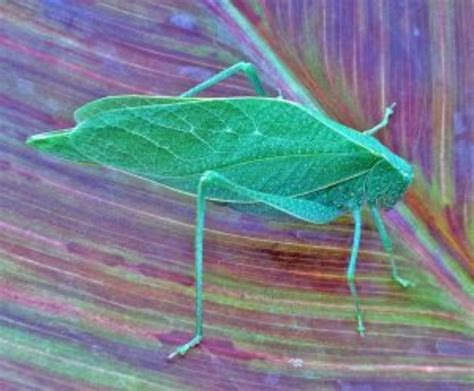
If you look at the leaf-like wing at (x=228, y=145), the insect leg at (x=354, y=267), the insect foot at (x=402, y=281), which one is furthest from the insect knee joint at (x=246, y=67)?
the insect foot at (x=402, y=281)

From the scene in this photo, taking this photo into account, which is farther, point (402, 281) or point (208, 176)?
point (402, 281)

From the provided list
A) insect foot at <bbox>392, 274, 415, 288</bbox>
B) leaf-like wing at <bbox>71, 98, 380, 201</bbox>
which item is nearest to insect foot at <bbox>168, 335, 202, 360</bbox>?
leaf-like wing at <bbox>71, 98, 380, 201</bbox>

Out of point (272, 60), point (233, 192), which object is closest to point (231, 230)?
point (233, 192)

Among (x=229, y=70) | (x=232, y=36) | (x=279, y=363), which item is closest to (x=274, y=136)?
Result: (x=229, y=70)

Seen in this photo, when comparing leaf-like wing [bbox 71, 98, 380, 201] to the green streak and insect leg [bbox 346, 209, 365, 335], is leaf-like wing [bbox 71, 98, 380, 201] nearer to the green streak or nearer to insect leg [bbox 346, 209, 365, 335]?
insect leg [bbox 346, 209, 365, 335]

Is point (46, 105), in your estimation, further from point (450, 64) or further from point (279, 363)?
point (450, 64)

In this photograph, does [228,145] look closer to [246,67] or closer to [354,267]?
[246,67]
